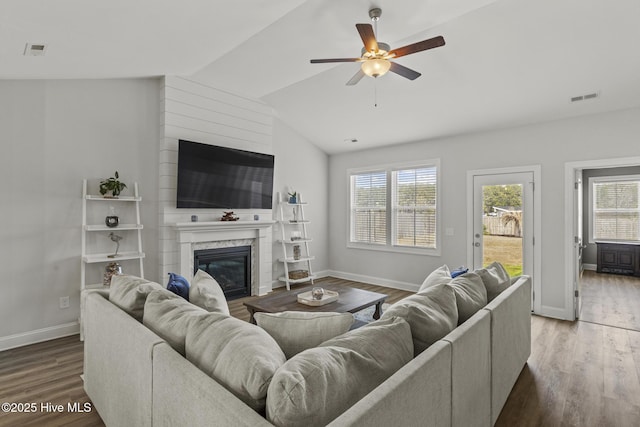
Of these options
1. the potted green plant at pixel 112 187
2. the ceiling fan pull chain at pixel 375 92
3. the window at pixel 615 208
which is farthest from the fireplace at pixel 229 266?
the window at pixel 615 208

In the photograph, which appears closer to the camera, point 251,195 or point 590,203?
point 251,195

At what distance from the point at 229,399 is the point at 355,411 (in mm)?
379

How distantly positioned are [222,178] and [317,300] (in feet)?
7.75

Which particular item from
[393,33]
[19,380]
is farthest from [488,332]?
[19,380]

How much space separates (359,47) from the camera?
3506mm

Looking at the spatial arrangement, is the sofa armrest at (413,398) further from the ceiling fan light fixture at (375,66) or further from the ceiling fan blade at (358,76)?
the ceiling fan blade at (358,76)

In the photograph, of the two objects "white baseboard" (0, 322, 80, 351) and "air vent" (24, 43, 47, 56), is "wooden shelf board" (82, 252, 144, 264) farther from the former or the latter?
"air vent" (24, 43, 47, 56)

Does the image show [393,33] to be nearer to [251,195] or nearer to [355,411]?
[251,195]

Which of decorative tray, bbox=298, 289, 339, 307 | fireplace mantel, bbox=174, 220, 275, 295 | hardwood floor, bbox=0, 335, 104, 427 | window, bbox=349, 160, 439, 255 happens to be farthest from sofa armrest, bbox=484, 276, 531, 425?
fireplace mantel, bbox=174, 220, 275, 295

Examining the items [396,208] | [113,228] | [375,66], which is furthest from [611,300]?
[113,228]

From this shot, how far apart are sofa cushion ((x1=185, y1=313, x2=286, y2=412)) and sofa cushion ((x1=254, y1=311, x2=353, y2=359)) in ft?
0.54

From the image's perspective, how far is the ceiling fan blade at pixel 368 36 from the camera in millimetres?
2374

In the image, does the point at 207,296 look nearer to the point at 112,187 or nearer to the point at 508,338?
the point at 508,338

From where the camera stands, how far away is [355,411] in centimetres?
94
